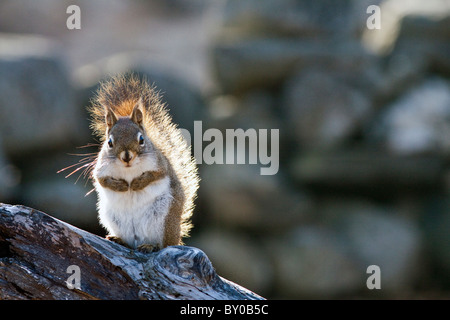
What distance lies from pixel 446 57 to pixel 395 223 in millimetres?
2920

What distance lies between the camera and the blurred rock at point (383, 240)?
8633mm

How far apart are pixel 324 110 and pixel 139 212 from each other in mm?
6643

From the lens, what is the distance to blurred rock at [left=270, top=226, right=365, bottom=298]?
8.48 metres

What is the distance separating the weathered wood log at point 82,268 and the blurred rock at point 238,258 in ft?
20.1

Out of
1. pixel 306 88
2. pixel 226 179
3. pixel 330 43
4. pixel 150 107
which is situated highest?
pixel 330 43

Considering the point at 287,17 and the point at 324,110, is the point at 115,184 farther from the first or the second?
the point at 287,17

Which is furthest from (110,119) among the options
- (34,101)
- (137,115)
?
(34,101)

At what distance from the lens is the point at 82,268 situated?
7.68 ft

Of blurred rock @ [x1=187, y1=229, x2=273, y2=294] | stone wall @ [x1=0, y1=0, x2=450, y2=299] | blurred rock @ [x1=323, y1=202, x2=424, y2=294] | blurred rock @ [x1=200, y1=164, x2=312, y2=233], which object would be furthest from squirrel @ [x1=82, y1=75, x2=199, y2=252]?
blurred rock @ [x1=323, y1=202, x2=424, y2=294]

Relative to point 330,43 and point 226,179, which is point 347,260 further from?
point 330,43

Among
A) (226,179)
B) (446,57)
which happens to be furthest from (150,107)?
(446,57)

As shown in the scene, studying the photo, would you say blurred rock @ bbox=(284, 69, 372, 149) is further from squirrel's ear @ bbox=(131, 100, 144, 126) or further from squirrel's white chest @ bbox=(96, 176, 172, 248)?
squirrel's white chest @ bbox=(96, 176, 172, 248)

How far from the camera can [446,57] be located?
966 cm

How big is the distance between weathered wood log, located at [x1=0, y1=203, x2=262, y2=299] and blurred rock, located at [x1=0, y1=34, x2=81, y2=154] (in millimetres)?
6389
